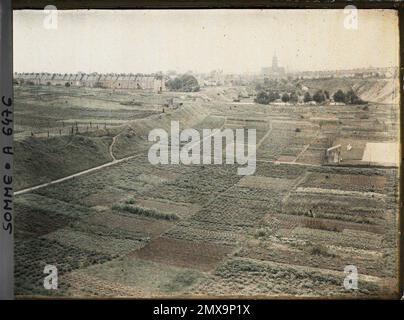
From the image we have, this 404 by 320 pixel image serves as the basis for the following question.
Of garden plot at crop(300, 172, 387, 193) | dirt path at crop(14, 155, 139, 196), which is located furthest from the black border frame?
dirt path at crop(14, 155, 139, 196)

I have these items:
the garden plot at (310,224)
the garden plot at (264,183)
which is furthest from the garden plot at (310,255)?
the garden plot at (264,183)

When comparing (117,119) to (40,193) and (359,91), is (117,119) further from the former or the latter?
(359,91)

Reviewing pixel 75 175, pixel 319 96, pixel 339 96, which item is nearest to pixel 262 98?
pixel 319 96

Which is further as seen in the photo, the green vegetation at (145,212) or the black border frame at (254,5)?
the green vegetation at (145,212)

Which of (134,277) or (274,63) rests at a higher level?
(274,63)

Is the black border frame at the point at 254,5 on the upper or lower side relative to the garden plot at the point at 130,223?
upper

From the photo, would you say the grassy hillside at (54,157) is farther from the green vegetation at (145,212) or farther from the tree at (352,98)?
the tree at (352,98)

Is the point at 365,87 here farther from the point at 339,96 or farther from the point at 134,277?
the point at 134,277
